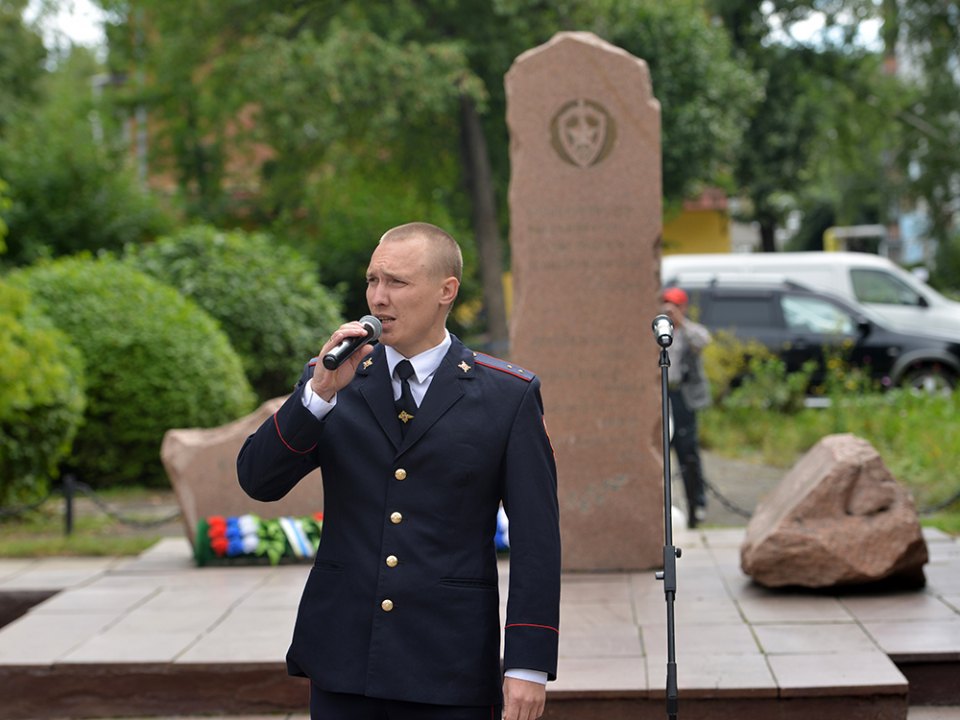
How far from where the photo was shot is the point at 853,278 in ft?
52.7

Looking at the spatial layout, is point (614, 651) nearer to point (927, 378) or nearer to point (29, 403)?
point (29, 403)

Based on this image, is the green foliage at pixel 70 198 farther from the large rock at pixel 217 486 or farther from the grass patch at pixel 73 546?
the large rock at pixel 217 486

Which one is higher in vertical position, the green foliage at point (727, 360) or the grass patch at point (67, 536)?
the green foliage at point (727, 360)

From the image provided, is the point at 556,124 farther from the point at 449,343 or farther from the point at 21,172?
the point at 21,172

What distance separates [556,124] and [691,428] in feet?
10.2

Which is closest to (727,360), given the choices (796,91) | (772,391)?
(772,391)

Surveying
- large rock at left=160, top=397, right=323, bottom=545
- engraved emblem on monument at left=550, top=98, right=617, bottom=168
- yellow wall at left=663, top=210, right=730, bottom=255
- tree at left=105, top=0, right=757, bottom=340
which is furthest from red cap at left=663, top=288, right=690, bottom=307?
yellow wall at left=663, top=210, right=730, bottom=255

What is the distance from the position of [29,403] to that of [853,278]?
1255cm

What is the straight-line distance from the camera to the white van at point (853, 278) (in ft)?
49.1

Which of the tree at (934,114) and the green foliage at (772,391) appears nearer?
the green foliage at (772,391)

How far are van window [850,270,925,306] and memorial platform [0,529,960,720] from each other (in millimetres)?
9949

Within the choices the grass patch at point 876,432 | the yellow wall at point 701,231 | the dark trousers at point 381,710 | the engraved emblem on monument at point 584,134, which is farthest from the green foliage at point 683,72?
the dark trousers at point 381,710

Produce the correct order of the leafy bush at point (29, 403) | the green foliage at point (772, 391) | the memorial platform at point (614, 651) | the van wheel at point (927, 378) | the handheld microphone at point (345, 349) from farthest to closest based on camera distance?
the van wheel at point (927, 378) → the green foliage at point (772, 391) → the leafy bush at point (29, 403) → the memorial platform at point (614, 651) → the handheld microphone at point (345, 349)

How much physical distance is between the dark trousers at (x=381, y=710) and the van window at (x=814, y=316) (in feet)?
40.0
